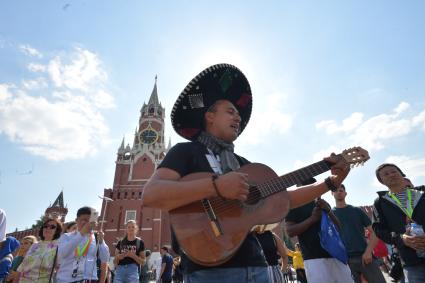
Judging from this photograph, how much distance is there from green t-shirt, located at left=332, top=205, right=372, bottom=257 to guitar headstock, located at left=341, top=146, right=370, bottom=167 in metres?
3.08

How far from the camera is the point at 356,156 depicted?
2309 millimetres

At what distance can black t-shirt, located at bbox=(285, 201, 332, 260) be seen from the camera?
3.71 m

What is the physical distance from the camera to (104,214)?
44.9 m

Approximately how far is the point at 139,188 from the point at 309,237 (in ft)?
154

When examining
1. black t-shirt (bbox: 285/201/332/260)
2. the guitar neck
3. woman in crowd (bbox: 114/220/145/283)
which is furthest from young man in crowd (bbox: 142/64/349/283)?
woman in crowd (bbox: 114/220/145/283)

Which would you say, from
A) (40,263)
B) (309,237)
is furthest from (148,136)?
(309,237)

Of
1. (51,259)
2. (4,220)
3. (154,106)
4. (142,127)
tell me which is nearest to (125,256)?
(51,259)

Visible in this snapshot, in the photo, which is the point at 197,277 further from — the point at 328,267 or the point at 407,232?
the point at 407,232

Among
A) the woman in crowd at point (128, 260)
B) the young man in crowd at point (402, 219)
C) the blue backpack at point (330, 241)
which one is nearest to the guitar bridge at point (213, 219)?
the blue backpack at point (330, 241)

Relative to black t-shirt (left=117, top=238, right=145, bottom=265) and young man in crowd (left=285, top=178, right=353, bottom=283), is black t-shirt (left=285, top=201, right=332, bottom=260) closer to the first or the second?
young man in crowd (left=285, top=178, right=353, bottom=283)

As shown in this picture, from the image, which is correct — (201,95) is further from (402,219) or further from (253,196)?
(402,219)

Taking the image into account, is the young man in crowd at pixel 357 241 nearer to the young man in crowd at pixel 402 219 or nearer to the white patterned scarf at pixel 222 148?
the young man in crowd at pixel 402 219

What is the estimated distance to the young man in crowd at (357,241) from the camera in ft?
14.3

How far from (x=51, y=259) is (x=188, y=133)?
3.37 metres
